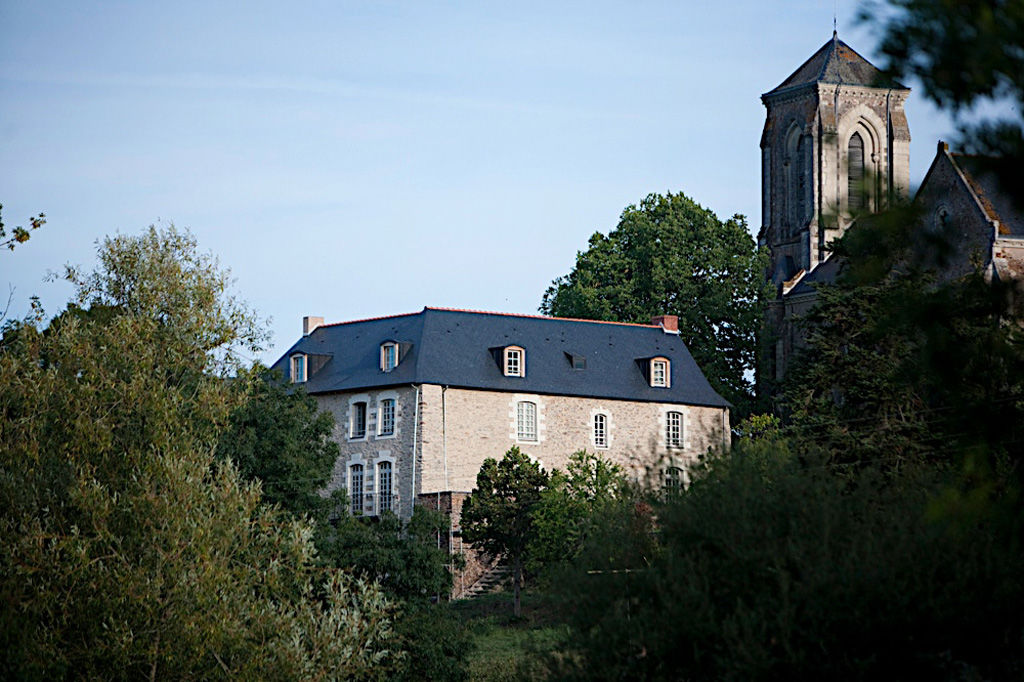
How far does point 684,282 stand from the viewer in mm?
58000

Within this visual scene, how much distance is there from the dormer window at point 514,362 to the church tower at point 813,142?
17598 millimetres

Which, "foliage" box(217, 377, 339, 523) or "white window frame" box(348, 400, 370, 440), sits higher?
"white window frame" box(348, 400, 370, 440)

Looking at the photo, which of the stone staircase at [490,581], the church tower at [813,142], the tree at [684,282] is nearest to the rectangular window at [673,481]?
the stone staircase at [490,581]

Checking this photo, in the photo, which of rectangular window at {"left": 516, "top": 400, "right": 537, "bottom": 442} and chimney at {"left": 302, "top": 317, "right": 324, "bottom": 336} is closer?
rectangular window at {"left": 516, "top": 400, "right": 537, "bottom": 442}

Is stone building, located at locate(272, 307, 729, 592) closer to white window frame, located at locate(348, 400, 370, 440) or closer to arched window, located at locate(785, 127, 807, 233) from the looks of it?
white window frame, located at locate(348, 400, 370, 440)

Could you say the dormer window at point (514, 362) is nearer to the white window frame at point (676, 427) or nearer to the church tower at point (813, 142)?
the white window frame at point (676, 427)

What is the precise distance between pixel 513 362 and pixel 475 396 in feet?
6.85

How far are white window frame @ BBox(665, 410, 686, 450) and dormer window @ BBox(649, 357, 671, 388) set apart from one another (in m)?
1.01

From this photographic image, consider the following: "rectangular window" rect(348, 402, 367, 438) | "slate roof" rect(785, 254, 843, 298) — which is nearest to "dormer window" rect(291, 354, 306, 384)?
"rectangular window" rect(348, 402, 367, 438)

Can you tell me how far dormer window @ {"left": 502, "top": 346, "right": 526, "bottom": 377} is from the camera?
48.0 metres

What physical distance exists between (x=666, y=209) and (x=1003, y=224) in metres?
21.6

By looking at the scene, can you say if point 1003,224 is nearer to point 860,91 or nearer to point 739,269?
point 739,269

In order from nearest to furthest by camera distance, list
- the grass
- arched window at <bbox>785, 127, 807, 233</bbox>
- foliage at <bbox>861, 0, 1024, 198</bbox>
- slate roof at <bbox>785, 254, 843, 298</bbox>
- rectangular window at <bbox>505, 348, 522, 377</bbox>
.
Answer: foliage at <bbox>861, 0, 1024, 198</bbox>
the grass
rectangular window at <bbox>505, 348, 522, 377</bbox>
slate roof at <bbox>785, 254, 843, 298</bbox>
arched window at <bbox>785, 127, 807, 233</bbox>

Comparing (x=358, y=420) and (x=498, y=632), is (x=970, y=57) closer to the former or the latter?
(x=498, y=632)
